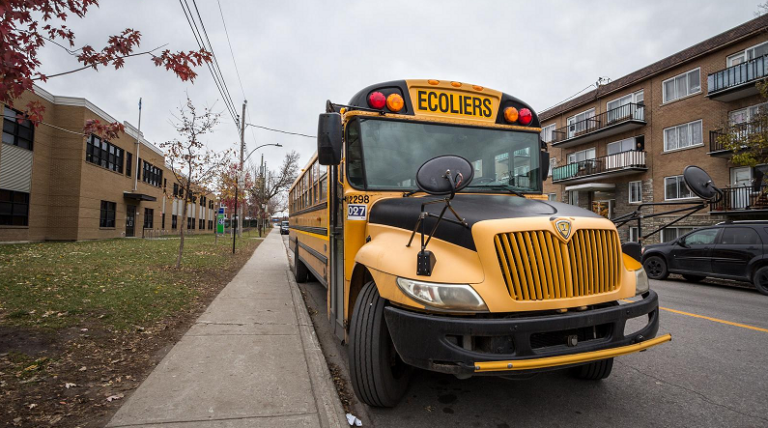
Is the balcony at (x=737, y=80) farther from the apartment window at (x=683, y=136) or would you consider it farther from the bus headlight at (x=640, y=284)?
the bus headlight at (x=640, y=284)

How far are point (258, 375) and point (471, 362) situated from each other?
2080mm

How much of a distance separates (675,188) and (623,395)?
66.2 ft

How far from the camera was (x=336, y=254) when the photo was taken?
389 centimetres

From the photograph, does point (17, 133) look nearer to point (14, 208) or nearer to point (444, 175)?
point (14, 208)

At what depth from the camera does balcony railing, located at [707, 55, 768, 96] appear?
1503 centimetres

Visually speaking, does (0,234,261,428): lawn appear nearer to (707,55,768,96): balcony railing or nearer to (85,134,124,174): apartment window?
(85,134,124,174): apartment window

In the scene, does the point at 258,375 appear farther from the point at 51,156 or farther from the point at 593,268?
the point at 51,156

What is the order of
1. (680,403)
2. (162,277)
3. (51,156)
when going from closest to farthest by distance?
1. (680,403)
2. (162,277)
3. (51,156)

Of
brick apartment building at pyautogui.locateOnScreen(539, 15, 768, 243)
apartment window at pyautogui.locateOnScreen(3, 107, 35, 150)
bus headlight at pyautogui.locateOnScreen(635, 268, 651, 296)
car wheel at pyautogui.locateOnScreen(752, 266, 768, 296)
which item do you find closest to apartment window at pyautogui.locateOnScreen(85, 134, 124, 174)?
apartment window at pyautogui.locateOnScreen(3, 107, 35, 150)

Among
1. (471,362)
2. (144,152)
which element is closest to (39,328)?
(471,362)

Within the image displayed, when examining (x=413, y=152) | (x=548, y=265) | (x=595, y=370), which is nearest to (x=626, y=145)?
(x=595, y=370)

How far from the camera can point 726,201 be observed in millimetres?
16406

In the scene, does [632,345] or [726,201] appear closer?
[632,345]

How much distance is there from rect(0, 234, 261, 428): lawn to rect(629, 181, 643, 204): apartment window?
21.1m
